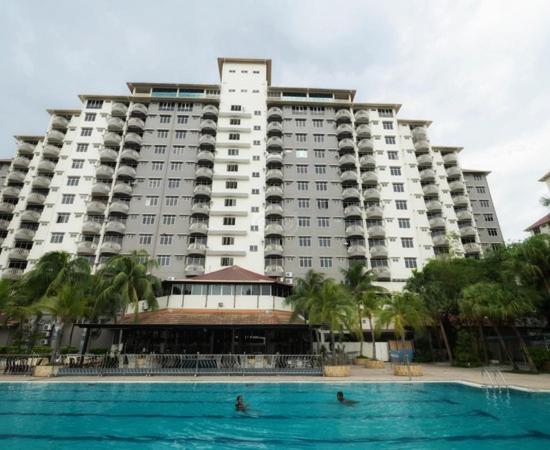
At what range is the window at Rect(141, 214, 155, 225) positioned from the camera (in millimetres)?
46700

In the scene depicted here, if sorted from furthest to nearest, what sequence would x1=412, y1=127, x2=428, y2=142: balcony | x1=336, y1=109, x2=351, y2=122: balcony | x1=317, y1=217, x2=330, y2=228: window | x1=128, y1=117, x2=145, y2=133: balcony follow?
x1=412, y1=127, x2=428, y2=142: balcony, x1=336, y1=109, x2=351, y2=122: balcony, x1=128, y1=117, x2=145, y2=133: balcony, x1=317, y1=217, x2=330, y2=228: window

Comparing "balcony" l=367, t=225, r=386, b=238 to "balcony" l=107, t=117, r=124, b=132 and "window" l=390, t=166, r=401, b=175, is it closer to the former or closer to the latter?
"window" l=390, t=166, r=401, b=175

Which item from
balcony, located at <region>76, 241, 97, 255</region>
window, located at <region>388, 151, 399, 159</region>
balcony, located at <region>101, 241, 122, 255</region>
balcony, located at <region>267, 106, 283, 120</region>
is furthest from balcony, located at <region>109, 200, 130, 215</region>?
window, located at <region>388, 151, 399, 159</region>

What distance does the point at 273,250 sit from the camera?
146 ft

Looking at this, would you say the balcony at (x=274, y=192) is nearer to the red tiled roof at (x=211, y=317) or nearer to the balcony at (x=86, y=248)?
the red tiled roof at (x=211, y=317)

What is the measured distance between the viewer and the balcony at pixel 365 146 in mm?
53719

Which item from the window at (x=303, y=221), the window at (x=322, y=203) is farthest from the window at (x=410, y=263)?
the window at (x=303, y=221)

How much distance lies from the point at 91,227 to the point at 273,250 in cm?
2607

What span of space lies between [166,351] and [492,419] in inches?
1006

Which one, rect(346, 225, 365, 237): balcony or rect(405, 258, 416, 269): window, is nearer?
rect(405, 258, 416, 269): window

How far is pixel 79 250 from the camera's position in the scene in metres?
43.5

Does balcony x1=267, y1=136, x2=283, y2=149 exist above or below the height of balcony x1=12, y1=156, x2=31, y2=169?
above

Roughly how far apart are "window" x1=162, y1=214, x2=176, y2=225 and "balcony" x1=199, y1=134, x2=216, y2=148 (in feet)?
43.8

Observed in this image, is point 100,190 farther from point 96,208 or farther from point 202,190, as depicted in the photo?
point 202,190
